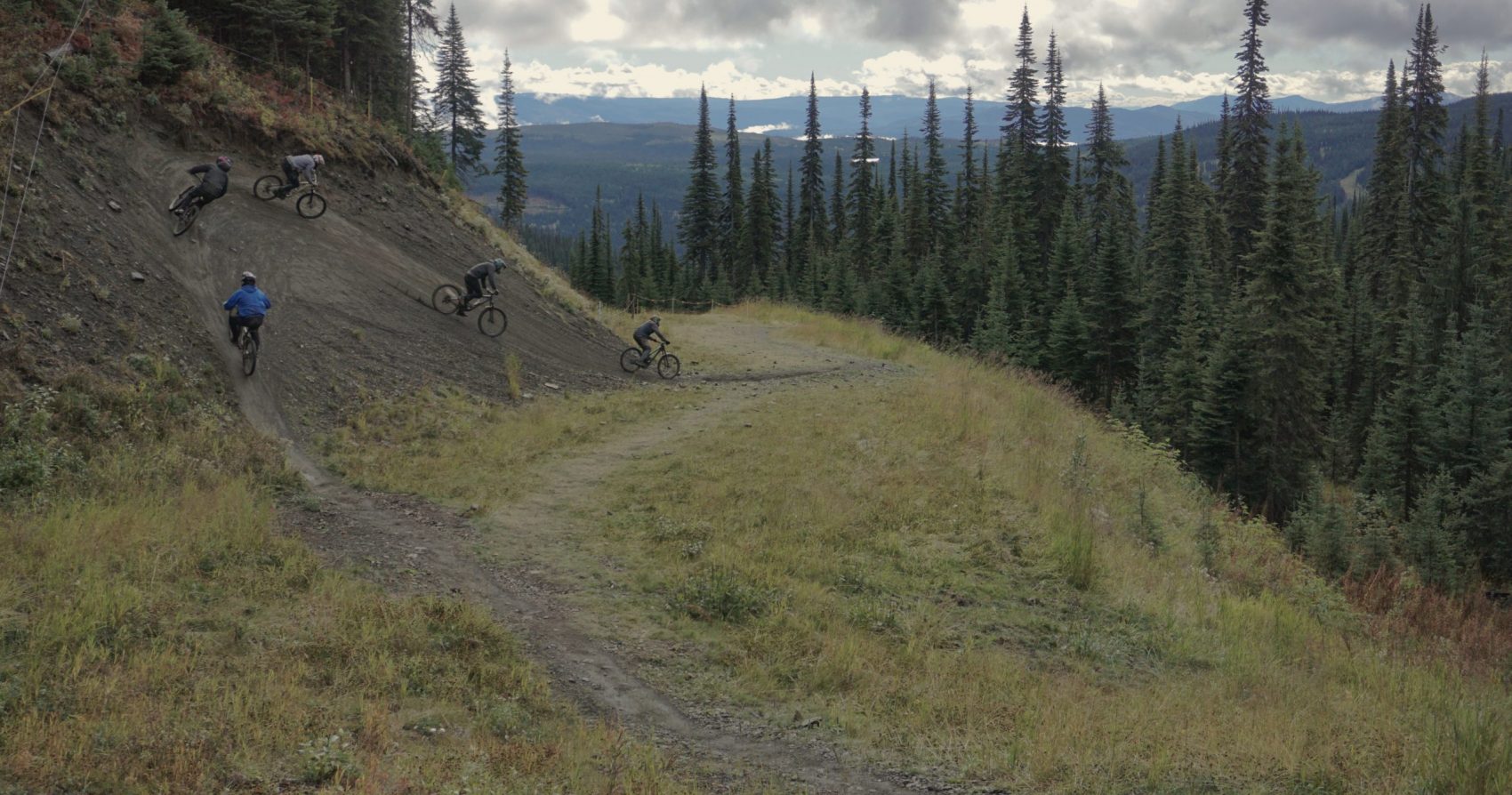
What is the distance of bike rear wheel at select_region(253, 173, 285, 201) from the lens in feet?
73.2

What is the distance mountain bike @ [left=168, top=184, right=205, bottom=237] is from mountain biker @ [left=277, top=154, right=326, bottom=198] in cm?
340

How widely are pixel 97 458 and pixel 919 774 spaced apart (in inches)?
413

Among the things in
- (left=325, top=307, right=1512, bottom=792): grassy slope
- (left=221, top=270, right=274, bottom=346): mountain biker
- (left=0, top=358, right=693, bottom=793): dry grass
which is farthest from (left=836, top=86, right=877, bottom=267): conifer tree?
(left=0, top=358, right=693, bottom=793): dry grass

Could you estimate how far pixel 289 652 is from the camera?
294 inches

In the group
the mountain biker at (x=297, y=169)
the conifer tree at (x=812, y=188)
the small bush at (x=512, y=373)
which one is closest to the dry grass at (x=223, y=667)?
the small bush at (x=512, y=373)

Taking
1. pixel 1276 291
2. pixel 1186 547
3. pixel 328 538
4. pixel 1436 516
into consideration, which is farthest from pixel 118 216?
pixel 1436 516

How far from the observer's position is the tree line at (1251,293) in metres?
39.7

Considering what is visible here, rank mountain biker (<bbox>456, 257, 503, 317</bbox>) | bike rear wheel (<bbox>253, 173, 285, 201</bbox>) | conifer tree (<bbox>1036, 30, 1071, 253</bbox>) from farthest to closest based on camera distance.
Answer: conifer tree (<bbox>1036, 30, 1071, 253</bbox>) < mountain biker (<bbox>456, 257, 503, 317</bbox>) < bike rear wheel (<bbox>253, 173, 285, 201</bbox>)

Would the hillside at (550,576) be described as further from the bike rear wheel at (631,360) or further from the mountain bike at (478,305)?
the bike rear wheel at (631,360)

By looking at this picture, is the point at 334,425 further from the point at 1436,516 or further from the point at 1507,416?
the point at 1507,416

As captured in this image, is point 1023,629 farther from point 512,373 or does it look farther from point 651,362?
point 651,362

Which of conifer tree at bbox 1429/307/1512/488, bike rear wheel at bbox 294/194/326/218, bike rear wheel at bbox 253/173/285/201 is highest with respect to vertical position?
bike rear wheel at bbox 253/173/285/201

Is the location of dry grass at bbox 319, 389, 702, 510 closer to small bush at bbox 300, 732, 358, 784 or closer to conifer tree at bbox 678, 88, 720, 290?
small bush at bbox 300, 732, 358, 784

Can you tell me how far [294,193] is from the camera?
76.6ft
